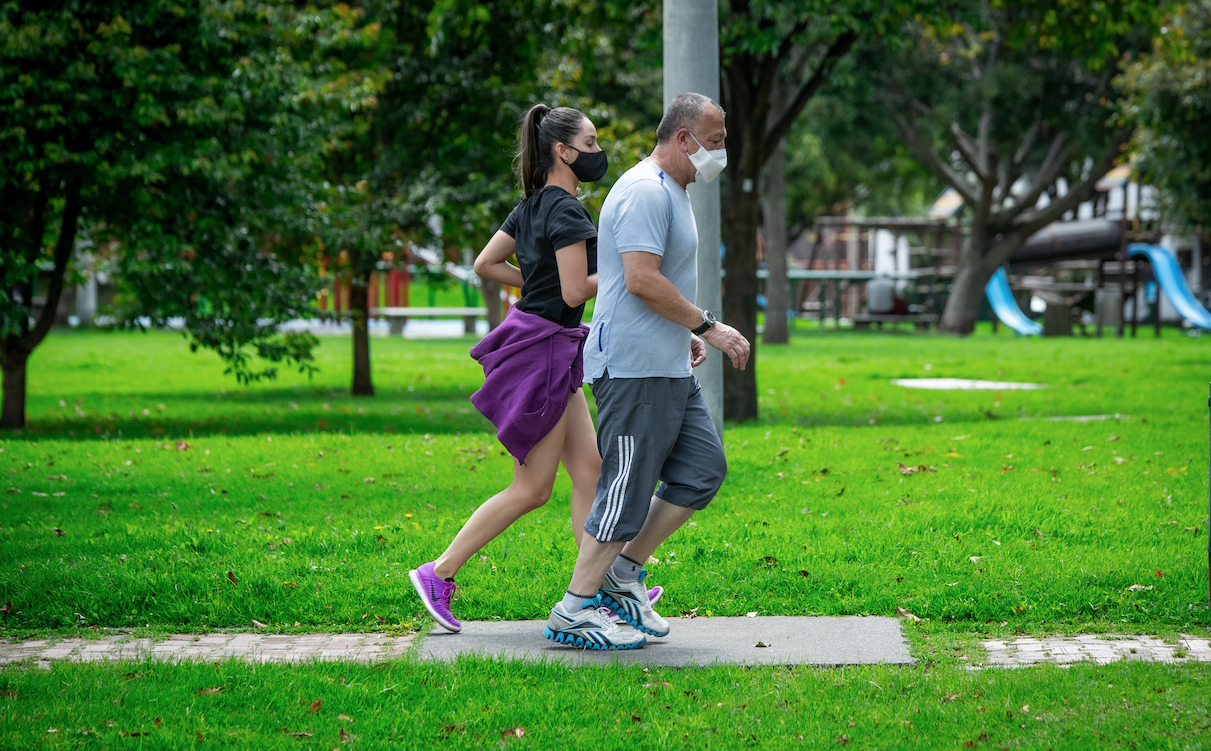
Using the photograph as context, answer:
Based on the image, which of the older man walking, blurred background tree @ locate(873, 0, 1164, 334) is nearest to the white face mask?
the older man walking

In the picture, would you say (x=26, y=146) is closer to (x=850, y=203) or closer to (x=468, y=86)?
(x=468, y=86)

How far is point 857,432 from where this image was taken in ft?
31.8

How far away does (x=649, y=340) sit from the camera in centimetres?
403

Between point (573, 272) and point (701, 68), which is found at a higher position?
point (701, 68)

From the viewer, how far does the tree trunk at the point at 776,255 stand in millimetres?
25312

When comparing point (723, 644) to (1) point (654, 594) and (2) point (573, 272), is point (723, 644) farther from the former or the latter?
(2) point (573, 272)

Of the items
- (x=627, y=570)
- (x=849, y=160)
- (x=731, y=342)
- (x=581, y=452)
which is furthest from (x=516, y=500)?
(x=849, y=160)

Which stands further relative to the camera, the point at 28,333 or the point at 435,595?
the point at 28,333

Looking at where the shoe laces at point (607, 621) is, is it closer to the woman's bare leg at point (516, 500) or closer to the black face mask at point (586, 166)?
the woman's bare leg at point (516, 500)

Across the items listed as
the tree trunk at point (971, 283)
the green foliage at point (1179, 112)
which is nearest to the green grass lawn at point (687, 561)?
the green foliage at point (1179, 112)

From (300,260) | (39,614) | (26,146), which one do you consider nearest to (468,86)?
(300,260)

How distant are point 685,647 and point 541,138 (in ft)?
6.28

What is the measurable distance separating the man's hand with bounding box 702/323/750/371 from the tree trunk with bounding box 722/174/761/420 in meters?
7.07

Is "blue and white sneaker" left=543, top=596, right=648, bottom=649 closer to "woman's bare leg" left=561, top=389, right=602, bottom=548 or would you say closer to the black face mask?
"woman's bare leg" left=561, top=389, right=602, bottom=548
